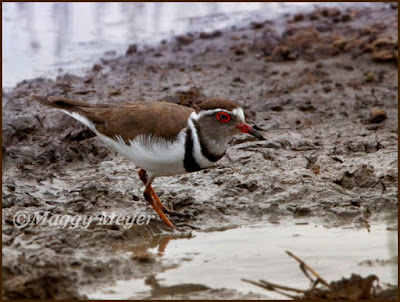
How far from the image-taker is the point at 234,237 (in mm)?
6547

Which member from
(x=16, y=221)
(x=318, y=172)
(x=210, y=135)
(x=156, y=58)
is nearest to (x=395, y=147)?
(x=318, y=172)

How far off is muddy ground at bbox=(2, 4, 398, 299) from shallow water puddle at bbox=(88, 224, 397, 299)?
0.16 metres

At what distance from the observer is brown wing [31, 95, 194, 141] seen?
6.73m

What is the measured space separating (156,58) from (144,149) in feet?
19.3

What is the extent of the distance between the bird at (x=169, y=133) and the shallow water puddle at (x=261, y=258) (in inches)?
25.4

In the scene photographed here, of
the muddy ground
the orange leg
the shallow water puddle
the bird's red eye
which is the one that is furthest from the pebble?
the orange leg

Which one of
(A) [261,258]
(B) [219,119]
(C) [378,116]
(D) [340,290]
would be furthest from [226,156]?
(D) [340,290]

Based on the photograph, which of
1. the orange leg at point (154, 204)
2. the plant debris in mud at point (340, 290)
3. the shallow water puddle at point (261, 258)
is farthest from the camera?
the orange leg at point (154, 204)

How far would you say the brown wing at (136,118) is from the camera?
673cm

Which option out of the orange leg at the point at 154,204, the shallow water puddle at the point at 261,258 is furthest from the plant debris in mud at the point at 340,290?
the orange leg at the point at 154,204

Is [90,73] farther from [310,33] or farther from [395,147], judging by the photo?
[395,147]

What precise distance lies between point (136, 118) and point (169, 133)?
17.8 inches

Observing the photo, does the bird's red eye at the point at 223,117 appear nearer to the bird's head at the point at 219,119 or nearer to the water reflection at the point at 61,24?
the bird's head at the point at 219,119

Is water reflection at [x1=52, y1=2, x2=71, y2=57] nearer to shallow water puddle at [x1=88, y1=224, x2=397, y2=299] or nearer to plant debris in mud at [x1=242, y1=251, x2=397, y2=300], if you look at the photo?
shallow water puddle at [x1=88, y1=224, x2=397, y2=299]
